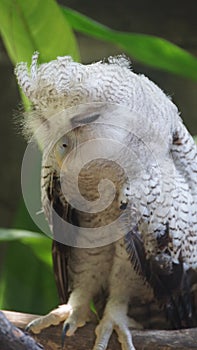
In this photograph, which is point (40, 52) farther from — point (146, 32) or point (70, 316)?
point (146, 32)

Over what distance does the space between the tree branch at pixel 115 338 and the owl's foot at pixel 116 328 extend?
0.01 meters

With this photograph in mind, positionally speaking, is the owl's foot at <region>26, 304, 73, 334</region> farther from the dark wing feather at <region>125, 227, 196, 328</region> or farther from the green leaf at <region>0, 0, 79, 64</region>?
the green leaf at <region>0, 0, 79, 64</region>

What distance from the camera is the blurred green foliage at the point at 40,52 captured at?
129cm

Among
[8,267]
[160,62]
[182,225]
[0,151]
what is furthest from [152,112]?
[0,151]

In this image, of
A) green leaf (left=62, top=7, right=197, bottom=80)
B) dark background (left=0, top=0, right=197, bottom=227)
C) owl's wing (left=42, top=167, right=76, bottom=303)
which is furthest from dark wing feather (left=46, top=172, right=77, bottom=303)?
dark background (left=0, top=0, right=197, bottom=227)

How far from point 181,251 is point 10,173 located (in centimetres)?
114

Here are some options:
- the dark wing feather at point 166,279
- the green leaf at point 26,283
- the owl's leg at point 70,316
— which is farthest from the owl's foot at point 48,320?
the green leaf at point 26,283

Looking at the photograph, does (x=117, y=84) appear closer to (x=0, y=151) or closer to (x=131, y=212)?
(x=131, y=212)

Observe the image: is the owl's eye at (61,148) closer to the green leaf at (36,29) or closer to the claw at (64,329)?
the claw at (64,329)

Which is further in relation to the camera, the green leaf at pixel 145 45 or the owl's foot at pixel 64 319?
the green leaf at pixel 145 45

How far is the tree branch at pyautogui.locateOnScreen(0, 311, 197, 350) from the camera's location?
37.5 inches

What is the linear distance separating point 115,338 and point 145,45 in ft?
2.14

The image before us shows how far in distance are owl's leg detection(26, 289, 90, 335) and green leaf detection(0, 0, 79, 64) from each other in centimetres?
46

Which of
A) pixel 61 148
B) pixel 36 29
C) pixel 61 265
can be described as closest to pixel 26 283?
pixel 61 265
